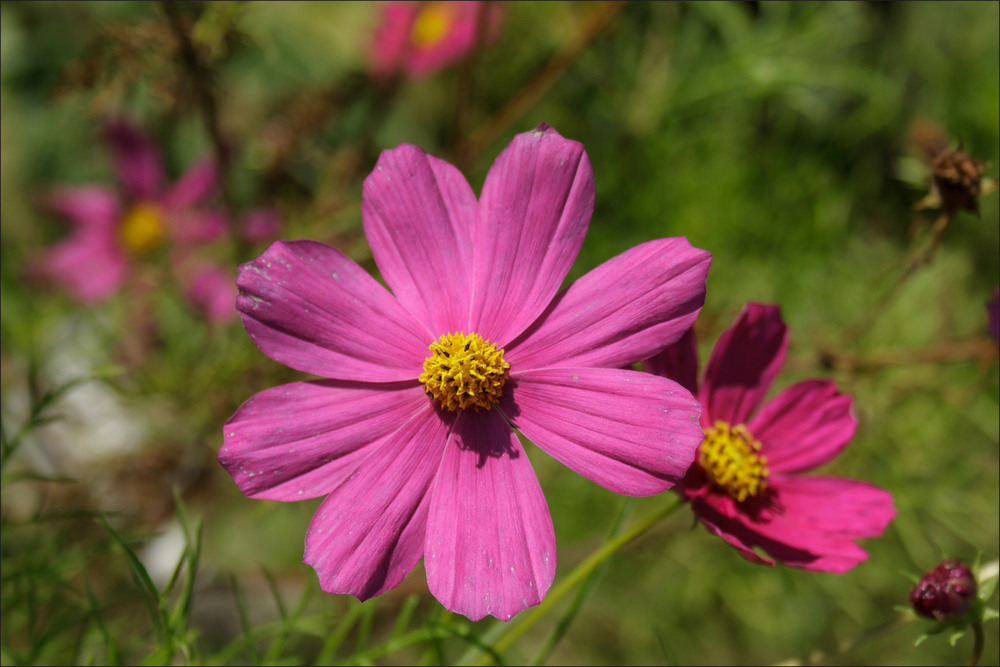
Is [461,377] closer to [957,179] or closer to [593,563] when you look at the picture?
[593,563]

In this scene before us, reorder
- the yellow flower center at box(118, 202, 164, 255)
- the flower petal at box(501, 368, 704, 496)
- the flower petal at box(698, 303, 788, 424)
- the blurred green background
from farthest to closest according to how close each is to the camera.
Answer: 1. the yellow flower center at box(118, 202, 164, 255)
2. the blurred green background
3. the flower petal at box(698, 303, 788, 424)
4. the flower petal at box(501, 368, 704, 496)

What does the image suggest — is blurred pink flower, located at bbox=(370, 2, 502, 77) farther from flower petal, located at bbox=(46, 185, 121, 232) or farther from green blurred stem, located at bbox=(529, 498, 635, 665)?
green blurred stem, located at bbox=(529, 498, 635, 665)

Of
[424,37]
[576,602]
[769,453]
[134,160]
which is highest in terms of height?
[424,37]

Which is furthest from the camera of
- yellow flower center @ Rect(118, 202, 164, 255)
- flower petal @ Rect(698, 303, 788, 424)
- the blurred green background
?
yellow flower center @ Rect(118, 202, 164, 255)

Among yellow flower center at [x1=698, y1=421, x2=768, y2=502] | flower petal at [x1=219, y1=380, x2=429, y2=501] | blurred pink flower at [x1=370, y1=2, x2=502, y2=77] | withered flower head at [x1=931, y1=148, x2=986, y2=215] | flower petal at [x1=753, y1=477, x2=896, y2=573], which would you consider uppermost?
blurred pink flower at [x1=370, y1=2, x2=502, y2=77]

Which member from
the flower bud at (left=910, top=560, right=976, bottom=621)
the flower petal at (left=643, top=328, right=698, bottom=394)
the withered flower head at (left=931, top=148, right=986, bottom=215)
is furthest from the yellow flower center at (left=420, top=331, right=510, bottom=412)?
the withered flower head at (left=931, top=148, right=986, bottom=215)

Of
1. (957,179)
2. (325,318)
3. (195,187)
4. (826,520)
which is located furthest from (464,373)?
(195,187)

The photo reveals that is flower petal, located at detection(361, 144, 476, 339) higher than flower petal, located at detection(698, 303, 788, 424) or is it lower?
higher

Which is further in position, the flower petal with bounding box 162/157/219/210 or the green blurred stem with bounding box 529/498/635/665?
the flower petal with bounding box 162/157/219/210
